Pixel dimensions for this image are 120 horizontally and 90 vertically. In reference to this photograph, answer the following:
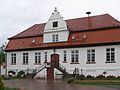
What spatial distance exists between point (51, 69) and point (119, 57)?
1057 centimetres

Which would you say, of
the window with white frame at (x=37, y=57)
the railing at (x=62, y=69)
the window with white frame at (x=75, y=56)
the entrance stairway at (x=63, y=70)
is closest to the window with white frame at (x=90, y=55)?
the window with white frame at (x=75, y=56)

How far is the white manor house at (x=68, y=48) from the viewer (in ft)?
132

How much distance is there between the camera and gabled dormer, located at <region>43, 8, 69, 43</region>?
149ft

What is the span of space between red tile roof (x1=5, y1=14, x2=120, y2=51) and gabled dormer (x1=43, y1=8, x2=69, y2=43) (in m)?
0.75

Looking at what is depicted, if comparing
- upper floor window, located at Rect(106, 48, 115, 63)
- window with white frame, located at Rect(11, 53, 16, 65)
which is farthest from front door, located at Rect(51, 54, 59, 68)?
window with white frame, located at Rect(11, 53, 16, 65)

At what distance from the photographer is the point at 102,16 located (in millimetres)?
47188

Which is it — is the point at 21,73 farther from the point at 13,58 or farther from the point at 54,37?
the point at 54,37

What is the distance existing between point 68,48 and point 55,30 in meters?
4.06

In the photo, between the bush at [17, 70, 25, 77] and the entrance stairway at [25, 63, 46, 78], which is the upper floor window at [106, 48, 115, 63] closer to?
the entrance stairway at [25, 63, 46, 78]

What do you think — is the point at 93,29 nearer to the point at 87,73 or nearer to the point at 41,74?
the point at 87,73

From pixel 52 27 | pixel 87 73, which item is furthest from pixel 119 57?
pixel 52 27

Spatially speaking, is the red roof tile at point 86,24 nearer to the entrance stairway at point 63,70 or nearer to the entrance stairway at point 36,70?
the entrance stairway at point 36,70

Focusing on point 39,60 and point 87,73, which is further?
point 39,60

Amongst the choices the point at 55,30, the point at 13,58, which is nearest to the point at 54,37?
the point at 55,30
